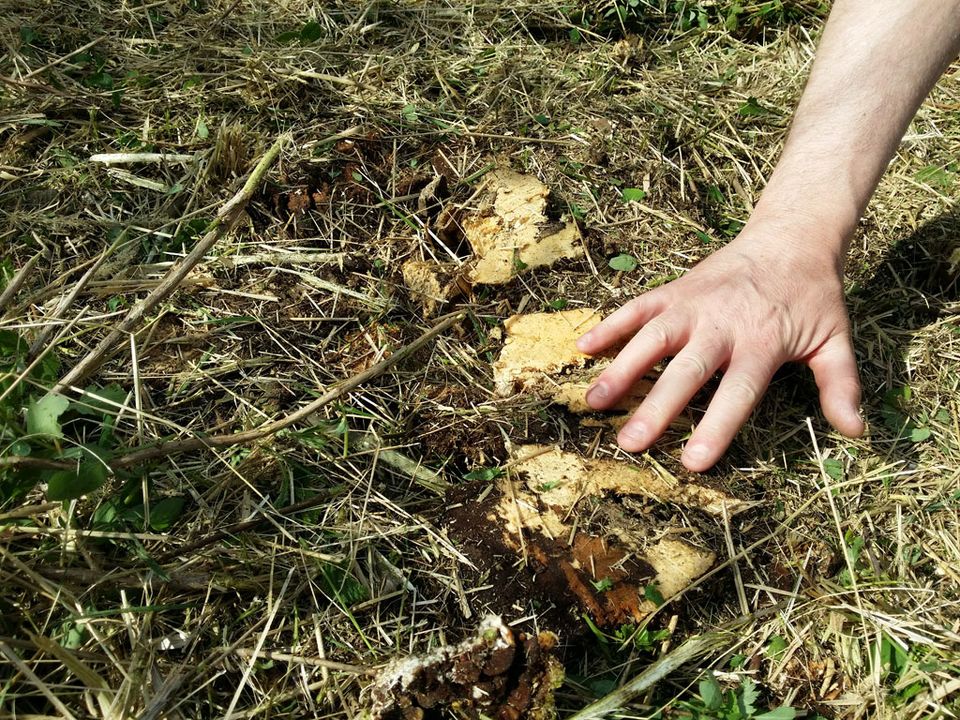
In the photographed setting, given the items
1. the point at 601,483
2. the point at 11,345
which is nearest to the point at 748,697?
the point at 601,483

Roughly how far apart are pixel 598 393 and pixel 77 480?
3.52 ft

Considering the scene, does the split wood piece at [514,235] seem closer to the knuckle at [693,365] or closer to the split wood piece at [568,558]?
the knuckle at [693,365]

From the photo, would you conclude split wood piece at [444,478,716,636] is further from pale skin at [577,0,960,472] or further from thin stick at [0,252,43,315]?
thin stick at [0,252,43,315]

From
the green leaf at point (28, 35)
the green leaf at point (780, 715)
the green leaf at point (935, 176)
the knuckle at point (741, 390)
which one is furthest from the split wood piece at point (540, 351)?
the green leaf at point (28, 35)

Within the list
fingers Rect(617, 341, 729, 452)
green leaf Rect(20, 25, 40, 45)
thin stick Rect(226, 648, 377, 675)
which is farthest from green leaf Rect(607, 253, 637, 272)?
green leaf Rect(20, 25, 40, 45)

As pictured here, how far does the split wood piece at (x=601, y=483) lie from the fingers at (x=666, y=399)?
67 millimetres

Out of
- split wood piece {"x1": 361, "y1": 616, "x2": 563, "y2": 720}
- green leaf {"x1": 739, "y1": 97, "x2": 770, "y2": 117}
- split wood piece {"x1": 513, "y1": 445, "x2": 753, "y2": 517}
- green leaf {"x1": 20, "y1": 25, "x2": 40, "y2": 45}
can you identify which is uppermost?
green leaf {"x1": 20, "y1": 25, "x2": 40, "y2": 45}

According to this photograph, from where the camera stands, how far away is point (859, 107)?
6.04 feet

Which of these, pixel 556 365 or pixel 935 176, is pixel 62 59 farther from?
pixel 935 176

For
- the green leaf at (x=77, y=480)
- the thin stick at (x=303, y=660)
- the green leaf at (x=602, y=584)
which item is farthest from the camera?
the green leaf at (x=602, y=584)

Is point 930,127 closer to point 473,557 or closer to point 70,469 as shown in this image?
point 473,557

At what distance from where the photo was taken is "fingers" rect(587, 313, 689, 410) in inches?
66.0

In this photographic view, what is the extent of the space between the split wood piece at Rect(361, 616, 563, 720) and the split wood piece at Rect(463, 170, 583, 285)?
0.98 metres

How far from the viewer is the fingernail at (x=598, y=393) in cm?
167
